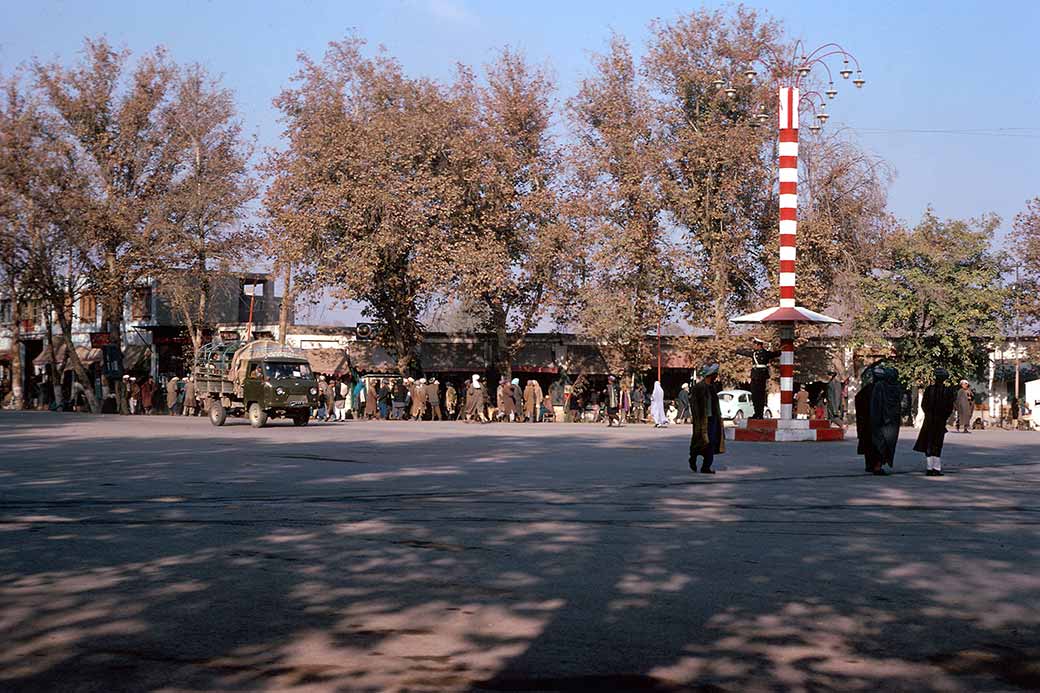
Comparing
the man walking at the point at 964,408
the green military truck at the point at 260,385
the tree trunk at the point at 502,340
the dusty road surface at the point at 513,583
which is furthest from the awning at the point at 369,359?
the dusty road surface at the point at 513,583

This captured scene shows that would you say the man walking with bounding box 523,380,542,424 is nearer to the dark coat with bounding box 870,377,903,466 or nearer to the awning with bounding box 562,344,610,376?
the awning with bounding box 562,344,610,376

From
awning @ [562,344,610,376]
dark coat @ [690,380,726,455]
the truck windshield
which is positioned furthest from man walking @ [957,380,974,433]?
awning @ [562,344,610,376]

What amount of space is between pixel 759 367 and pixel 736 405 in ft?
7.32

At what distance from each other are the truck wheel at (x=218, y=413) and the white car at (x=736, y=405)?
20633 mm

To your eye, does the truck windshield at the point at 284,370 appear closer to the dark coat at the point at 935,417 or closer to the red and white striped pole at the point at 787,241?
the red and white striped pole at the point at 787,241

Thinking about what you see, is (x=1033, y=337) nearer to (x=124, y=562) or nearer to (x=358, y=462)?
(x=358, y=462)

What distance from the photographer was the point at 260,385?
36.0 meters

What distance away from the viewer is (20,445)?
25.4 meters

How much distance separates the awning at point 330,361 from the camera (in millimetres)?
59531

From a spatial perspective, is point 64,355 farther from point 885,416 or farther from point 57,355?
point 885,416

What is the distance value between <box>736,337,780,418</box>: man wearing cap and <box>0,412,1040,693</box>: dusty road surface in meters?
34.1

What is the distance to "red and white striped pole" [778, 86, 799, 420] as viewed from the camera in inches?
1188

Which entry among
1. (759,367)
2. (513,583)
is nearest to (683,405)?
(759,367)

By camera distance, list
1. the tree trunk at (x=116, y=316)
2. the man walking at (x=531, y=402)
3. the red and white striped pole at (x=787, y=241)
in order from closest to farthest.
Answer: the red and white striped pole at (x=787, y=241)
the man walking at (x=531, y=402)
the tree trunk at (x=116, y=316)
